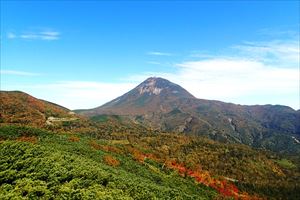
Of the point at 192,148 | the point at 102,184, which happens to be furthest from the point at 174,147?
the point at 102,184

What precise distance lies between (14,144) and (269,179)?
132931mm

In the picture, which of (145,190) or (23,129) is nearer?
(145,190)

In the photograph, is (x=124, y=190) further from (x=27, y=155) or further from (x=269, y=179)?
(x=269, y=179)

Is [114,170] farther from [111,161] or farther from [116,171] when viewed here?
[111,161]

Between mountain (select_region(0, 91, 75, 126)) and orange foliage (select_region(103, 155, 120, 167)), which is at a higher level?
mountain (select_region(0, 91, 75, 126))

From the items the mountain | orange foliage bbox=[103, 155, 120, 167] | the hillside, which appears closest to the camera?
the hillside

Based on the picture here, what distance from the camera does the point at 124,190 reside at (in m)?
49.2

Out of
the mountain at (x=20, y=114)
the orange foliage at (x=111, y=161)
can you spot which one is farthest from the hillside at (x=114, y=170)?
the mountain at (x=20, y=114)

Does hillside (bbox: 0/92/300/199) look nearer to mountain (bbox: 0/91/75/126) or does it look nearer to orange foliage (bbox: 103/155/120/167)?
orange foliage (bbox: 103/155/120/167)

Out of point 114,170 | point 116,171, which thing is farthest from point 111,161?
point 116,171

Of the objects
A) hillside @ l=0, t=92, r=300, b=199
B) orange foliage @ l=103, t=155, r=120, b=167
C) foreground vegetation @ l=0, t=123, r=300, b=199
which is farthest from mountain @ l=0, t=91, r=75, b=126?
orange foliage @ l=103, t=155, r=120, b=167

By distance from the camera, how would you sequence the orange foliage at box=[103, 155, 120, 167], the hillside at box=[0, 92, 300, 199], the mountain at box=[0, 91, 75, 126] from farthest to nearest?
the mountain at box=[0, 91, 75, 126]
the orange foliage at box=[103, 155, 120, 167]
the hillside at box=[0, 92, 300, 199]

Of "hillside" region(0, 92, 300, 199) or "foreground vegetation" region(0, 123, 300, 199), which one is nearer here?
"foreground vegetation" region(0, 123, 300, 199)

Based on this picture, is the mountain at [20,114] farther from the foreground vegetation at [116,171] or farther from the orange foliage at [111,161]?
the orange foliage at [111,161]
